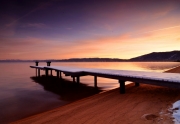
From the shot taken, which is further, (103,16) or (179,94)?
(103,16)

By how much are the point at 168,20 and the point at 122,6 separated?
5.65m

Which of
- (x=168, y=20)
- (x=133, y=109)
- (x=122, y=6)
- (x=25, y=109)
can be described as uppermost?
(x=122, y=6)

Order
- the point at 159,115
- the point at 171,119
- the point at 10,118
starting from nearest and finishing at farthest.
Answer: the point at 171,119 → the point at 159,115 → the point at 10,118

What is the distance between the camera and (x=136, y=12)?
546 inches

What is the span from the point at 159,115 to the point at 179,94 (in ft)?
8.73

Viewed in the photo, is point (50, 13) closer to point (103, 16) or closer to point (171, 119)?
point (103, 16)

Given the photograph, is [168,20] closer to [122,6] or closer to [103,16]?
[122,6]

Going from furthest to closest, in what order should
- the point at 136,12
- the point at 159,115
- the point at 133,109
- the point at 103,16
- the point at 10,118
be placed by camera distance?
the point at 103,16 < the point at 136,12 < the point at 10,118 < the point at 133,109 < the point at 159,115

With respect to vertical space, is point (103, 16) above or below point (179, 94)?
above

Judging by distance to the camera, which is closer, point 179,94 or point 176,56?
point 179,94

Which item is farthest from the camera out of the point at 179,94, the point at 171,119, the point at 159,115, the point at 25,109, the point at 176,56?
the point at 176,56

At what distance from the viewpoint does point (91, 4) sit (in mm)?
14227

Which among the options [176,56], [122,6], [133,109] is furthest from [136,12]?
[176,56]

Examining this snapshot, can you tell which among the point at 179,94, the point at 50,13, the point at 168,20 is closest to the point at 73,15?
the point at 50,13
